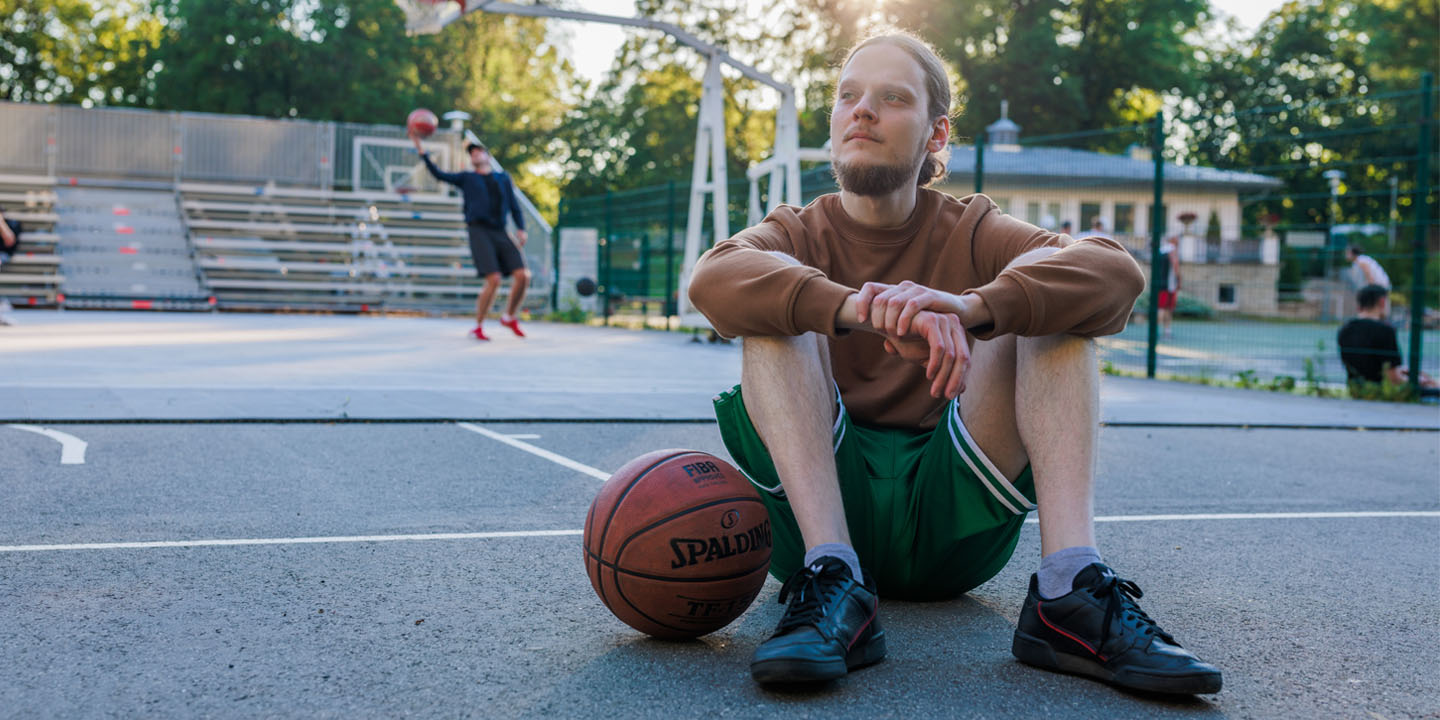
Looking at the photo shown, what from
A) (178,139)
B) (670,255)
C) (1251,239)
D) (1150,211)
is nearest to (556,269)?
(670,255)

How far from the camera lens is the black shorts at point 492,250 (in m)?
12.7

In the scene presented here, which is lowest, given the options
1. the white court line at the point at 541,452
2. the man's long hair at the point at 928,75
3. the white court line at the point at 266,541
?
the white court line at the point at 266,541

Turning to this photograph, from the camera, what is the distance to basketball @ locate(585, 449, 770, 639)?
2.38m

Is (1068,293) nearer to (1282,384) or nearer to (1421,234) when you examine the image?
(1421,234)

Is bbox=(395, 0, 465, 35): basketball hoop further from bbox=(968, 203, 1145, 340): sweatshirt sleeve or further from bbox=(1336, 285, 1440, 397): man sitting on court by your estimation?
bbox=(968, 203, 1145, 340): sweatshirt sleeve

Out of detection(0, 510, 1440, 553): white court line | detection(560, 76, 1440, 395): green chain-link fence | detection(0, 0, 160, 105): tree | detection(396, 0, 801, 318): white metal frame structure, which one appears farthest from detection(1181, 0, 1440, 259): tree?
detection(0, 0, 160, 105): tree

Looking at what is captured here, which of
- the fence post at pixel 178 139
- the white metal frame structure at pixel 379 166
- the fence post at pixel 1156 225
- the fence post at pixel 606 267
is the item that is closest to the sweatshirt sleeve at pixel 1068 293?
the fence post at pixel 1156 225

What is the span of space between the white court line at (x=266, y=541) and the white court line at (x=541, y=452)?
0.99 metres

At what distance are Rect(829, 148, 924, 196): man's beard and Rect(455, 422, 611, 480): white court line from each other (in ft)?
7.16

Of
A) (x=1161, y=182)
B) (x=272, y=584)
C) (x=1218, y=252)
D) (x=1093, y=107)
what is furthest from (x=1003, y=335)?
(x=1093, y=107)

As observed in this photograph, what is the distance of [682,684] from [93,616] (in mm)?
1302

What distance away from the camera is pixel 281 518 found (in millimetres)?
3762

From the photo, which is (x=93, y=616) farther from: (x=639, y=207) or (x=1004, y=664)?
(x=639, y=207)

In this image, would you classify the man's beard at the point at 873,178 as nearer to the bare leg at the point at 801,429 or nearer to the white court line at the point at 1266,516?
the bare leg at the point at 801,429
